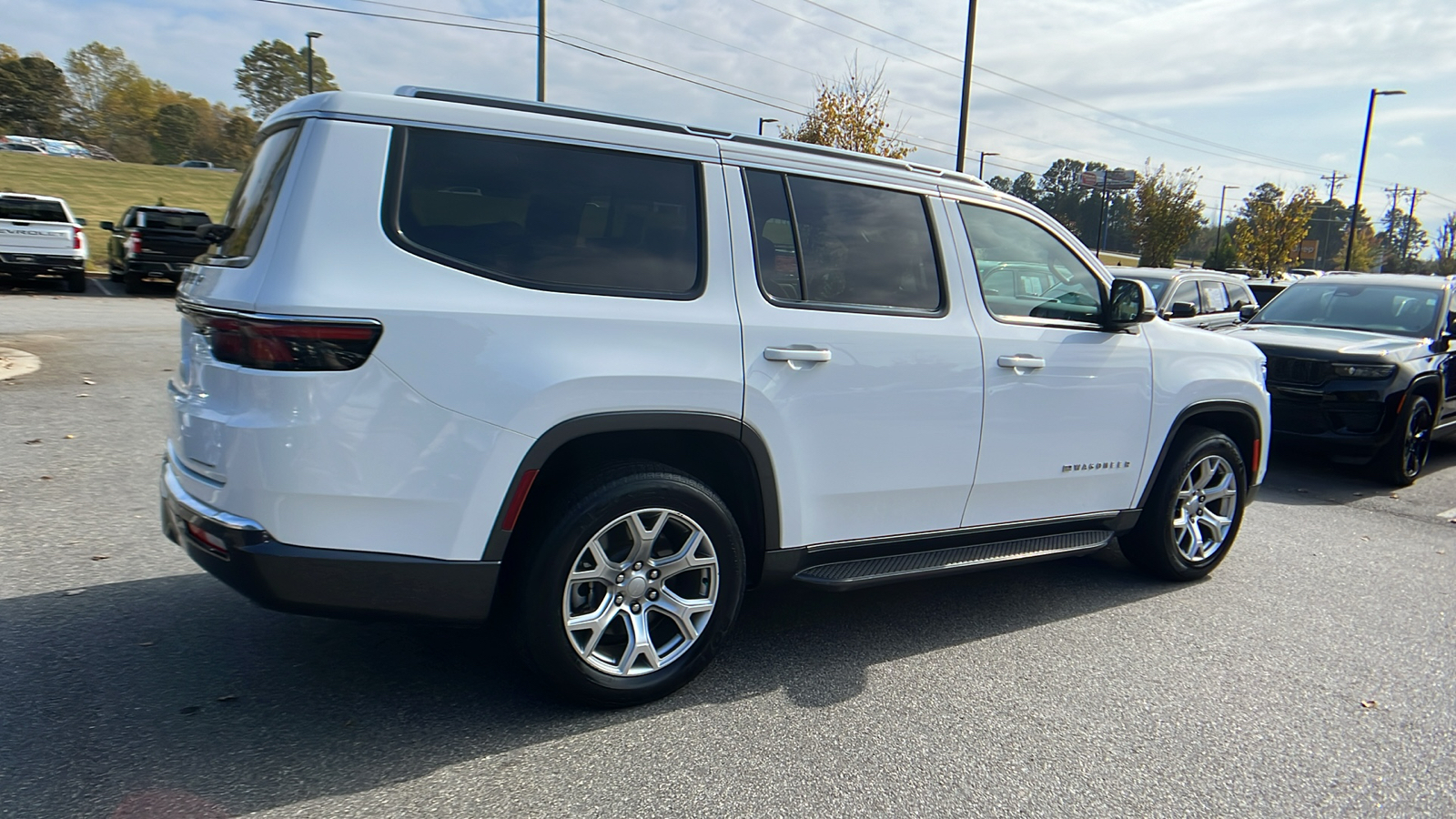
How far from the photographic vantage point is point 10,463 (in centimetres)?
613

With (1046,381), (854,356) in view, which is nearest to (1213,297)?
(1046,381)

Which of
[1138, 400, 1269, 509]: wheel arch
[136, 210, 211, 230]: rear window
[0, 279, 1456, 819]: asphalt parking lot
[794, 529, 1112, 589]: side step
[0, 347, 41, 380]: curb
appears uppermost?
[136, 210, 211, 230]: rear window

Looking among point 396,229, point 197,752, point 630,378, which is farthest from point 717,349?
point 197,752

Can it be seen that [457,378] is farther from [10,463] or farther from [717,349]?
[10,463]

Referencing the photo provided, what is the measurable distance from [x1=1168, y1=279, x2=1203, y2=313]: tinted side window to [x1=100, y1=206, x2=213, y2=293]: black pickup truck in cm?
1759

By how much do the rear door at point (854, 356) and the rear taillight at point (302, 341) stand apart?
1.32m

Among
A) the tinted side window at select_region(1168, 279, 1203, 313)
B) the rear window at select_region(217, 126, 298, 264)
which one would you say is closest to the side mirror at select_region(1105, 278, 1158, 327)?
the rear window at select_region(217, 126, 298, 264)

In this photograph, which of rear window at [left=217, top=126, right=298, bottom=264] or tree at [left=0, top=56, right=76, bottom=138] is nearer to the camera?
rear window at [left=217, top=126, right=298, bottom=264]

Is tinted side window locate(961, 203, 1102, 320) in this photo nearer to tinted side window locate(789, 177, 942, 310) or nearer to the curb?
tinted side window locate(789, 177, 942, 310)

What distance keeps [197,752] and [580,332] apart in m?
1.74

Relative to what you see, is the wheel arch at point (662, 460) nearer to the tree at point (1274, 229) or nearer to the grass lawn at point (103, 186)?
the grass lawn at point (103, 186)

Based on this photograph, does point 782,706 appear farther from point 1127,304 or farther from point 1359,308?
point 1359,308

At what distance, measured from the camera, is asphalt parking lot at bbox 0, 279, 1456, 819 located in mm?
2793

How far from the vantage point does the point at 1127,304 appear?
445 cm
